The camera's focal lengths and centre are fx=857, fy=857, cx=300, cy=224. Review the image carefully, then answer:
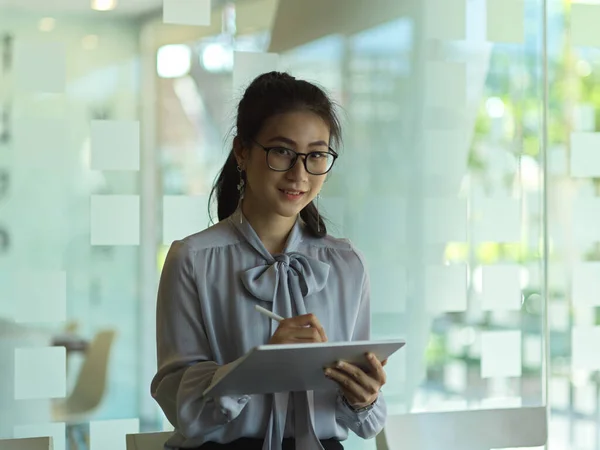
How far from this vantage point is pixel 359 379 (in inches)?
66.1

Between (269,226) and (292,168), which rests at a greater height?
(292,168)

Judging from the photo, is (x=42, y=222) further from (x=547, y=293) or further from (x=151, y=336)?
(x=547, y=293)

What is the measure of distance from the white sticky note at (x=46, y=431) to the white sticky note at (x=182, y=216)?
76cm

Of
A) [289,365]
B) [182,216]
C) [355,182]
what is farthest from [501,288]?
[289,365]

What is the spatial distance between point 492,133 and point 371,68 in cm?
61

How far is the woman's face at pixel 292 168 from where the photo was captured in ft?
5.95

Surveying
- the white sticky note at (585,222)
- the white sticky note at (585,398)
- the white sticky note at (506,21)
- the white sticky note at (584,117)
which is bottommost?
the white sticky note at (585,398)

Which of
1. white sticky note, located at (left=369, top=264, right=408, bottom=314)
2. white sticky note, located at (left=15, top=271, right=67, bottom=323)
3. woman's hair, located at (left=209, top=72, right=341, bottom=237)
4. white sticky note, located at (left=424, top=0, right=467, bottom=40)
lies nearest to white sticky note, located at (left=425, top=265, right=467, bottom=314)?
white sticky note, located at (left=369, top=264, right=408, bottom=314)

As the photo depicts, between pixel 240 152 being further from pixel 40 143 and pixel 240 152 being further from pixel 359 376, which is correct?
pixel 40 143

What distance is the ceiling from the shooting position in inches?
119

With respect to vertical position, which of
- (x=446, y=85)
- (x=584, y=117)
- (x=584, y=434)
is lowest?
(x=584, y=434)

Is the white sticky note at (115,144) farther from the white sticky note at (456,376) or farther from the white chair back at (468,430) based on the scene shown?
the white sticky note at (456,376)

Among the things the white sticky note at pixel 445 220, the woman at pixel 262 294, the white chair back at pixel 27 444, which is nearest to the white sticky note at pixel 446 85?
the white sticky note at pixel 445 220

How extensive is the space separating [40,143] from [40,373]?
2.68ft
